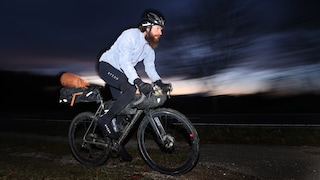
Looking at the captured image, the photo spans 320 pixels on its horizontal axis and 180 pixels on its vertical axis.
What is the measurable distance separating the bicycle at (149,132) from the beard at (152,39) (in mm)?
620

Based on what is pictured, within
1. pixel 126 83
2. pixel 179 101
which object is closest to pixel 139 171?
pixel 126 83

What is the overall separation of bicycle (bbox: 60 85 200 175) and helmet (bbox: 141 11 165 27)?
832mm

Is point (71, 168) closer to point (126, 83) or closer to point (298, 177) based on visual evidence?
point (126, 83)

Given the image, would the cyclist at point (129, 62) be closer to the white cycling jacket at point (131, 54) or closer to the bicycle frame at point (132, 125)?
the white cycling jacket at point (131, 54)

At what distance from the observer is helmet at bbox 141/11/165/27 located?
4.26 m

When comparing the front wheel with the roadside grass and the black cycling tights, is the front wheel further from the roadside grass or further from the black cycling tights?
the black cycling tights

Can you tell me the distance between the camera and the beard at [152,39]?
14.3 ft

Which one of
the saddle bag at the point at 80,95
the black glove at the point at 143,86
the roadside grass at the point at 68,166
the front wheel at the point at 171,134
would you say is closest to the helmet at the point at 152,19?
the black glove at the point at 143,86

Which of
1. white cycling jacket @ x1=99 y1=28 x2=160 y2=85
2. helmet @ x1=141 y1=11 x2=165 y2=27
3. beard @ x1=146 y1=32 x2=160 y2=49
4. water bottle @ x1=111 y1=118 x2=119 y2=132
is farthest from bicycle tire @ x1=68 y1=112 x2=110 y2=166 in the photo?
helmet @ x1=141 y1=11 x2=165 y2=27

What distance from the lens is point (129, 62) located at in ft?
13.8

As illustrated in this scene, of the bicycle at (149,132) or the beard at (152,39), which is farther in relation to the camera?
the beard at (152,39)

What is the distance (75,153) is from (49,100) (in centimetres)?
3417

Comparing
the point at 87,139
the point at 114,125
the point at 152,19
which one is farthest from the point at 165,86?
the point at 87,139

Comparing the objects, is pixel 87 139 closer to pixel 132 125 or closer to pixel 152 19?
pixel 132 125
